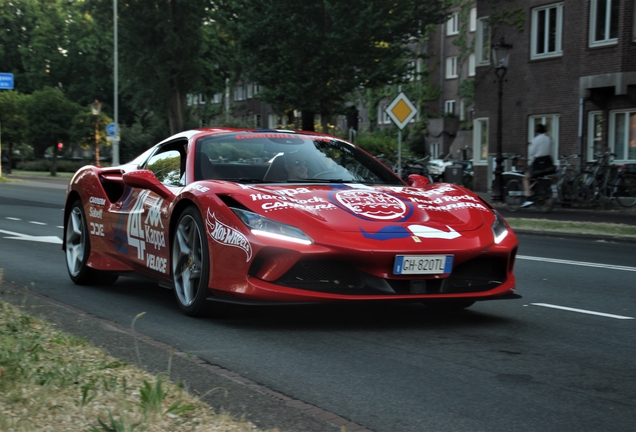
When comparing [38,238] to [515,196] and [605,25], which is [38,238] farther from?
[605,25]

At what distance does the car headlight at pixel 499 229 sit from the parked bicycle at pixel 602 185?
17.1 m

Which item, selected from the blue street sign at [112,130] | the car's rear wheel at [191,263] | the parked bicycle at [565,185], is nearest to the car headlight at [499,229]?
the car's rear wheel at [191,263]

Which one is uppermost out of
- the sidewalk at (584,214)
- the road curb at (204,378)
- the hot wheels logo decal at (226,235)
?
the hot wheels logo decal at (226,235)

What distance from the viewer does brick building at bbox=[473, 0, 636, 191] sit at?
27.7 m

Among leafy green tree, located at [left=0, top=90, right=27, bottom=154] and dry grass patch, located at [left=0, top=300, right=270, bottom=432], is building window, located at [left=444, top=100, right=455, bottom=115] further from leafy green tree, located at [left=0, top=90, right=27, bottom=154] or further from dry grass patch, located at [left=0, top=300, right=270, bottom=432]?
dry grass patch, located at [left=0, top=300, right=270, bottom=432]

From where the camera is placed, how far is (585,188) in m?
23.4

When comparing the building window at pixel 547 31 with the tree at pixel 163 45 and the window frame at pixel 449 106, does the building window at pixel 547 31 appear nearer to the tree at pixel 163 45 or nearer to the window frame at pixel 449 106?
the tree at pixel 163 45

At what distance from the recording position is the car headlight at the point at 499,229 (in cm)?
671

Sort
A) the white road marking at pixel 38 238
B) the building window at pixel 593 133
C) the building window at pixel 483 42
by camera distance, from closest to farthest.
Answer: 1. the white road marking at pixel 38 238
2. the building window at pixel 593 133
3. the building window at pixel 483 42

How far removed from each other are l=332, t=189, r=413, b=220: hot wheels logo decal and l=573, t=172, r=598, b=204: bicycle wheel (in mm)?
17482

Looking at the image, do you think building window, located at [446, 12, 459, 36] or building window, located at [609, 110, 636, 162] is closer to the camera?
building window, located at [609, 110, 636, 162]

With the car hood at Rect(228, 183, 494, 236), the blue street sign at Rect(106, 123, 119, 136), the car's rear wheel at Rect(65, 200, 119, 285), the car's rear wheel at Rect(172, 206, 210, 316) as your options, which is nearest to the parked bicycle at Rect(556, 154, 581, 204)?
the car's rear wheel at Rect(65, 200, 119, 285)

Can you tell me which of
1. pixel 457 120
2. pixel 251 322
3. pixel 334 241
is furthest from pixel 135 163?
pixel 457 120

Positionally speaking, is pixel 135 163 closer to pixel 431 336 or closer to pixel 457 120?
pixel 431 336
